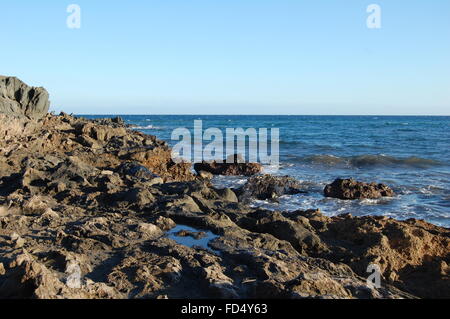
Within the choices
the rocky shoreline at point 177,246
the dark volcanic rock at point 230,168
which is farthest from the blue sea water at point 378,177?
the rocky shoreline at point 177,246

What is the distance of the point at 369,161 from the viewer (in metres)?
22.4

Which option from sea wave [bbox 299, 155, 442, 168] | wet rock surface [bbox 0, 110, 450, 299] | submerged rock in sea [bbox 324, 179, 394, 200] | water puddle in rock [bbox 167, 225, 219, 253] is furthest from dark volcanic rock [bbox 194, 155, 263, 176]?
water puddle in rock [bbox 167, 225, 219, 253]

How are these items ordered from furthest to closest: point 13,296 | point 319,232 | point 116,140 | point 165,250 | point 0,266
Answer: point 116,140
point 319,232
point 165,250
point 0,266
point 13,296

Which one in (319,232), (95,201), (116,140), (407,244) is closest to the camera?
(407,244)

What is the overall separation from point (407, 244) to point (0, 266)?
526cm

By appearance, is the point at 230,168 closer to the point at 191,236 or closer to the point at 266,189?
the point at 266,189

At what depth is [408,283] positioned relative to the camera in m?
5.32

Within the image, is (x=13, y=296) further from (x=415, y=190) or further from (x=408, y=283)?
(x=415, y=190)

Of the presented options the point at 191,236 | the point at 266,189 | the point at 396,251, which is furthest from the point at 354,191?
the point at 191,236

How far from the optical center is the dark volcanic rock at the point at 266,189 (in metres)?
12.5

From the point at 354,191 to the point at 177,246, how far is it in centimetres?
852

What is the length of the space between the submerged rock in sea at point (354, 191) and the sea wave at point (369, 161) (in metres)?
8.83

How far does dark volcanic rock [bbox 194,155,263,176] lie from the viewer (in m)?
16.9
